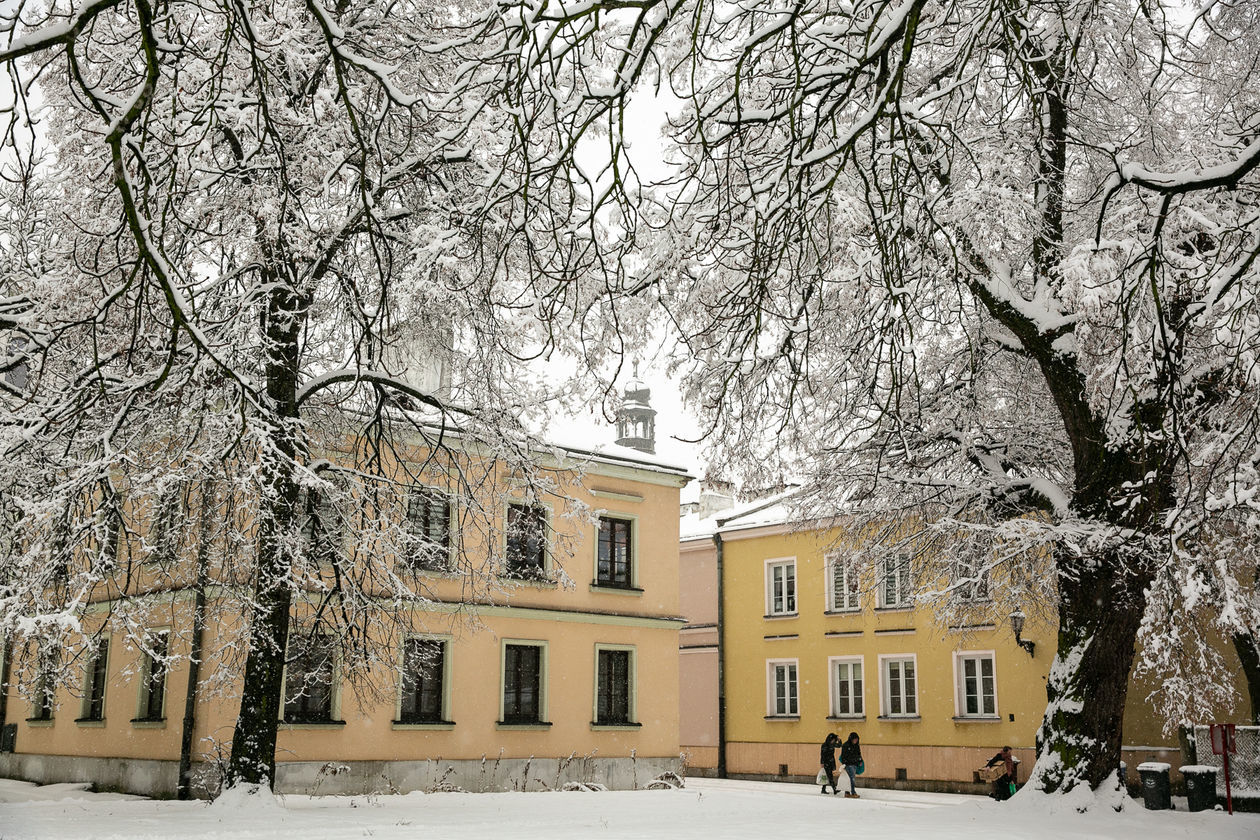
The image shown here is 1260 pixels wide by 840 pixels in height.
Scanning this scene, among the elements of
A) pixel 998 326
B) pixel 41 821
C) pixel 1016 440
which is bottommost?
pixel 41 821

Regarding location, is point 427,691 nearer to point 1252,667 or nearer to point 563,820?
point 563,820

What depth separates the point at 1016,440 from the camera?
49.7 ft

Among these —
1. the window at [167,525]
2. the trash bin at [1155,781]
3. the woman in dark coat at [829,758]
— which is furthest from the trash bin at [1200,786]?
the window at [167,525]

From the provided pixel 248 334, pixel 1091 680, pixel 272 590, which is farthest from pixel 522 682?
pixel 1091 680

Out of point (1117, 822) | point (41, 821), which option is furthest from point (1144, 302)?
point (41, 821)

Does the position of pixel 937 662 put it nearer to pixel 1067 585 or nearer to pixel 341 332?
pixel 1067 585

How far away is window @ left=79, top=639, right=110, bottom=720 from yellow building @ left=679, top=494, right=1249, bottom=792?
16086 mm

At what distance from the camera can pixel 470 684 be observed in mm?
22609

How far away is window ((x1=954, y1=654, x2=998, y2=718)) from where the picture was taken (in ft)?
94.3

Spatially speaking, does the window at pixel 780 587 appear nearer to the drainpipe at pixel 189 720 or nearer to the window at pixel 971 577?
the window at pixel 971 577

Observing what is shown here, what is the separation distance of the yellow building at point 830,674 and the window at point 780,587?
0.05 meters

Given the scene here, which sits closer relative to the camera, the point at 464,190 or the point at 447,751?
the point at 464,190

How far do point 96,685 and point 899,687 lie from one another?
803 inches

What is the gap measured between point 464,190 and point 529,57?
8.94 m
